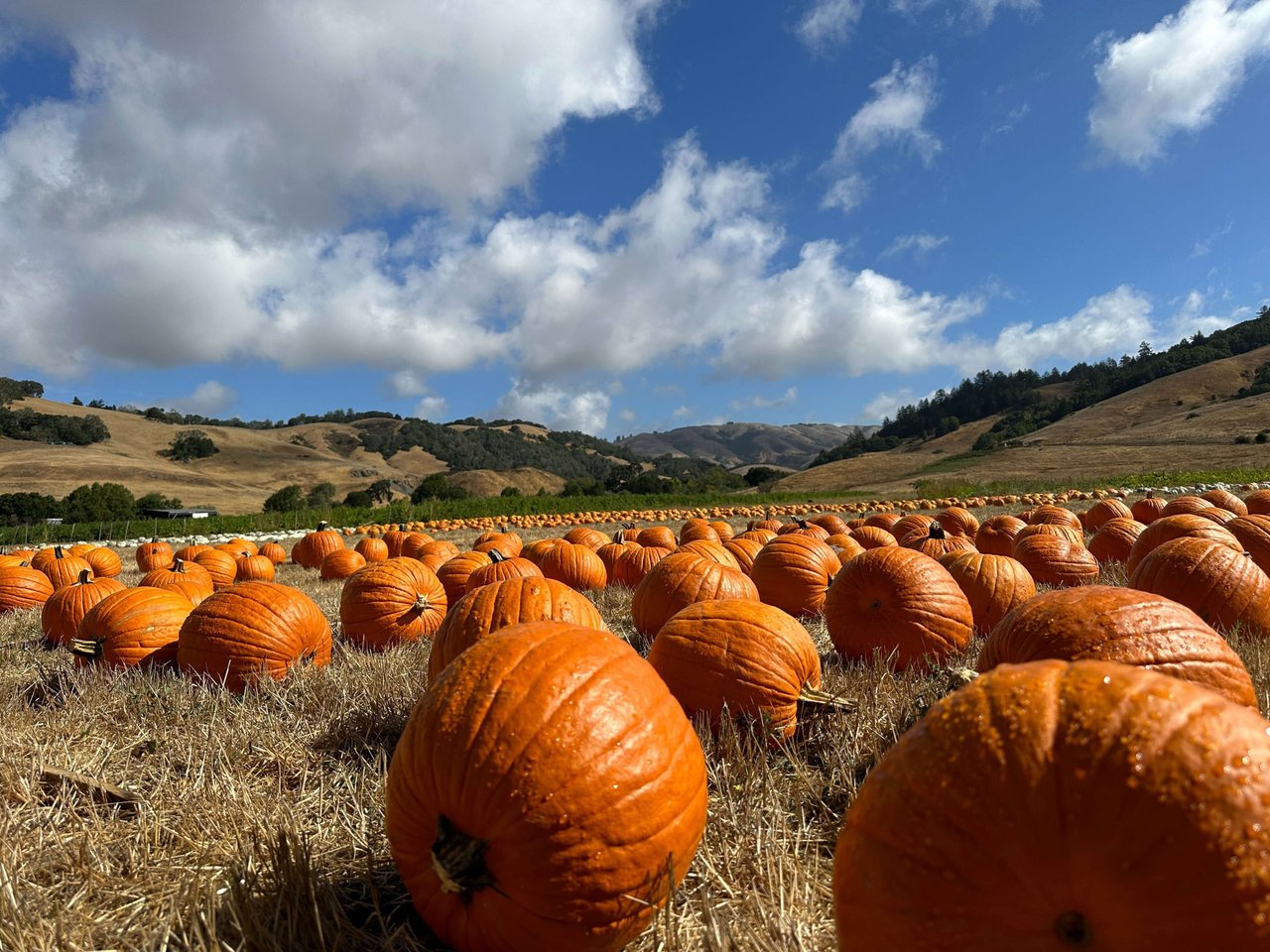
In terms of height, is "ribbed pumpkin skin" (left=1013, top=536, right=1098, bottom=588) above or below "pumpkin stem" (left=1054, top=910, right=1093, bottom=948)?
below

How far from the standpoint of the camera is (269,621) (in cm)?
448

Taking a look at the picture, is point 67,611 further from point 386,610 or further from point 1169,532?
point 1169,532

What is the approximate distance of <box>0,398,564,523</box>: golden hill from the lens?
206 feet

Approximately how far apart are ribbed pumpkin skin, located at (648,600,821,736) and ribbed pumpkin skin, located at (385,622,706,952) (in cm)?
111

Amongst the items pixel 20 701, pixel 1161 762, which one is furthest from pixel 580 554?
pixel 1161 762

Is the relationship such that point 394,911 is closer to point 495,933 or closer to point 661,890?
point 495,933

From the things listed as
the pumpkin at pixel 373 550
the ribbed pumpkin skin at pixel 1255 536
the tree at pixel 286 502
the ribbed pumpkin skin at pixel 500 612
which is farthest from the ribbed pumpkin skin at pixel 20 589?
the tree at pixel 286 502

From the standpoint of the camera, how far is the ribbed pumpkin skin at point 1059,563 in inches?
278

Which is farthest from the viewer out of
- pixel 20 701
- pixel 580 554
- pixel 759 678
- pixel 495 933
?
pixel 580 554

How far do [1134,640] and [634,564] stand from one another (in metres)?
6.60

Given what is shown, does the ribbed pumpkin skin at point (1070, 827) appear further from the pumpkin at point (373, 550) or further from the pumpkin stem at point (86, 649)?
the pumpkin at point (373, 550)

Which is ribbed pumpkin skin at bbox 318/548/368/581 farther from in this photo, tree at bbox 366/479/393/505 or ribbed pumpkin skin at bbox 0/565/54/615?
tree at bbox 366/479/393/505

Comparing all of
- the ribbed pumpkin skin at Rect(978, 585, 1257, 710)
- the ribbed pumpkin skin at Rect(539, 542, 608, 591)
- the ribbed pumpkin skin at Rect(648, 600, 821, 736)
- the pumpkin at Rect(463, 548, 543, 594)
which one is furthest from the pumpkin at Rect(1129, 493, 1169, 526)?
the ribbed pumpkin skin at Rect(648, 600, 821, 736)

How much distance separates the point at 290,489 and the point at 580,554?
39346 mm
